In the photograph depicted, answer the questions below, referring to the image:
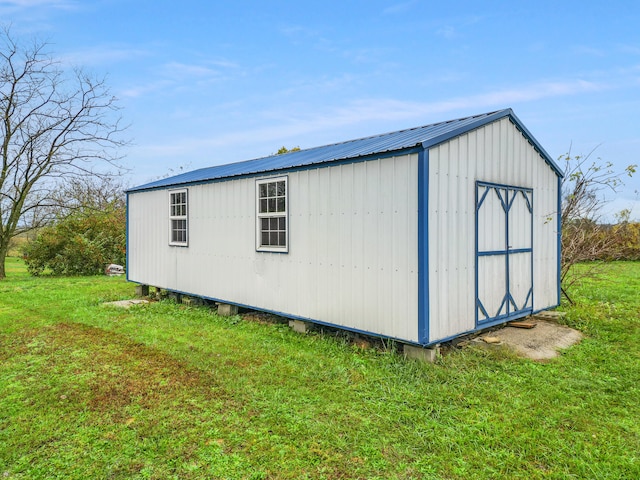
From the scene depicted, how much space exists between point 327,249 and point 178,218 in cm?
477

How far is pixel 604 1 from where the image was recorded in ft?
26.7

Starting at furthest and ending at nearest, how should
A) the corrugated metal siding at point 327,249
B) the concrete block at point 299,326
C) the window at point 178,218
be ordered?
the window at point 178,218, the concrete block at point 299,326, the corrugated metal siding at point 327,249

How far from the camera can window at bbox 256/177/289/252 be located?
6727mm

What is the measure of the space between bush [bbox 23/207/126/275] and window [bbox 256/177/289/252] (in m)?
12.6

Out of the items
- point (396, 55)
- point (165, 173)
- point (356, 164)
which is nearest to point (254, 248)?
point (356, 164)

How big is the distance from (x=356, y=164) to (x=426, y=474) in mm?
3862

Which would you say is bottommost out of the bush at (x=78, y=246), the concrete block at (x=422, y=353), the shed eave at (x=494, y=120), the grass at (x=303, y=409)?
the grass at (x=303, y=409)

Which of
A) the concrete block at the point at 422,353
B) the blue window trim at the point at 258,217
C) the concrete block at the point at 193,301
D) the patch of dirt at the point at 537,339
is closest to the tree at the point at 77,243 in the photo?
the concrete block at the point at 193,301

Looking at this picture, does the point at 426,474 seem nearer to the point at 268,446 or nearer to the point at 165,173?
the point at 268,446

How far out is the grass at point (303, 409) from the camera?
9.56ft

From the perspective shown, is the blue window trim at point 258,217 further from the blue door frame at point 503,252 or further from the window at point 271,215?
the blue door frame at point 503,252

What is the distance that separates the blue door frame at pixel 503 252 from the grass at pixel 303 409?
97cm

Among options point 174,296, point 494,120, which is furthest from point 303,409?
point 174,296

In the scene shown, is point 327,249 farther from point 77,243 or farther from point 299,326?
point 77,243
